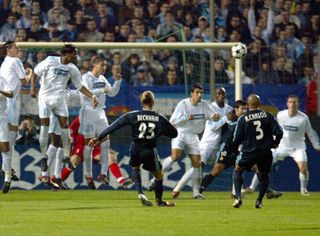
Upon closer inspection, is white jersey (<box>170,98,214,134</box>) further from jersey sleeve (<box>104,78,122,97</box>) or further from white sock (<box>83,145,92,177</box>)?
white sock (<box>83,145,92,177</box>)

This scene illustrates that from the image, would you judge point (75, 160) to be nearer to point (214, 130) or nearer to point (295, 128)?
point (214, 130)

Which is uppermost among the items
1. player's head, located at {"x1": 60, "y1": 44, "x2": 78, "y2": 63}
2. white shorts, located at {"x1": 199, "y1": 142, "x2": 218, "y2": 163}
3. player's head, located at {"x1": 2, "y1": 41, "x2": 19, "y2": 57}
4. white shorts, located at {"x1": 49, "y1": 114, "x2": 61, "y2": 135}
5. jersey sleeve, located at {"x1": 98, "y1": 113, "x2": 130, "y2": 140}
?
player's head, located at {"x1": 2, "y1": 41, "x2": 19, "y2": 57}

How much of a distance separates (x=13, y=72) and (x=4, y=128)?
3.70ft

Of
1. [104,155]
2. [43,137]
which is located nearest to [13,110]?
[43,137]

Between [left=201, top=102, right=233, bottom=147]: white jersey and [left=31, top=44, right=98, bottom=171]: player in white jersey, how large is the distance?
2791 millimetres

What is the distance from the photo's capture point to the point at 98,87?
2484 centimetres

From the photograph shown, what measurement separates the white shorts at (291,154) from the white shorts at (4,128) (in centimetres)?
615

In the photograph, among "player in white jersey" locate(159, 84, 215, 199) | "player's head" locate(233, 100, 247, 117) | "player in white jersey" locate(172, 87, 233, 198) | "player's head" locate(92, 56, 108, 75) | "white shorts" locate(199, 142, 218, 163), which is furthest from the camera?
"white shorts" locate(199, 142, 218, 163)

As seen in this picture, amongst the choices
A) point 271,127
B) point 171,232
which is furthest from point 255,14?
point 171,232

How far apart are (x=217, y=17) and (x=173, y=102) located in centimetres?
484

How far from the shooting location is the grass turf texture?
14.9 meters

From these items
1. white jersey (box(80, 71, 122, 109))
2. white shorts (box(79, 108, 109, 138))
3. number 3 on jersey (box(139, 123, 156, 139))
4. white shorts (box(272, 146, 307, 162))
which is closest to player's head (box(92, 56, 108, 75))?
white jersey (box(80, 71, 122, 109))

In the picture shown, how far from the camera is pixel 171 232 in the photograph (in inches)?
578

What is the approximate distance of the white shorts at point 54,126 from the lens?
78.2ft
